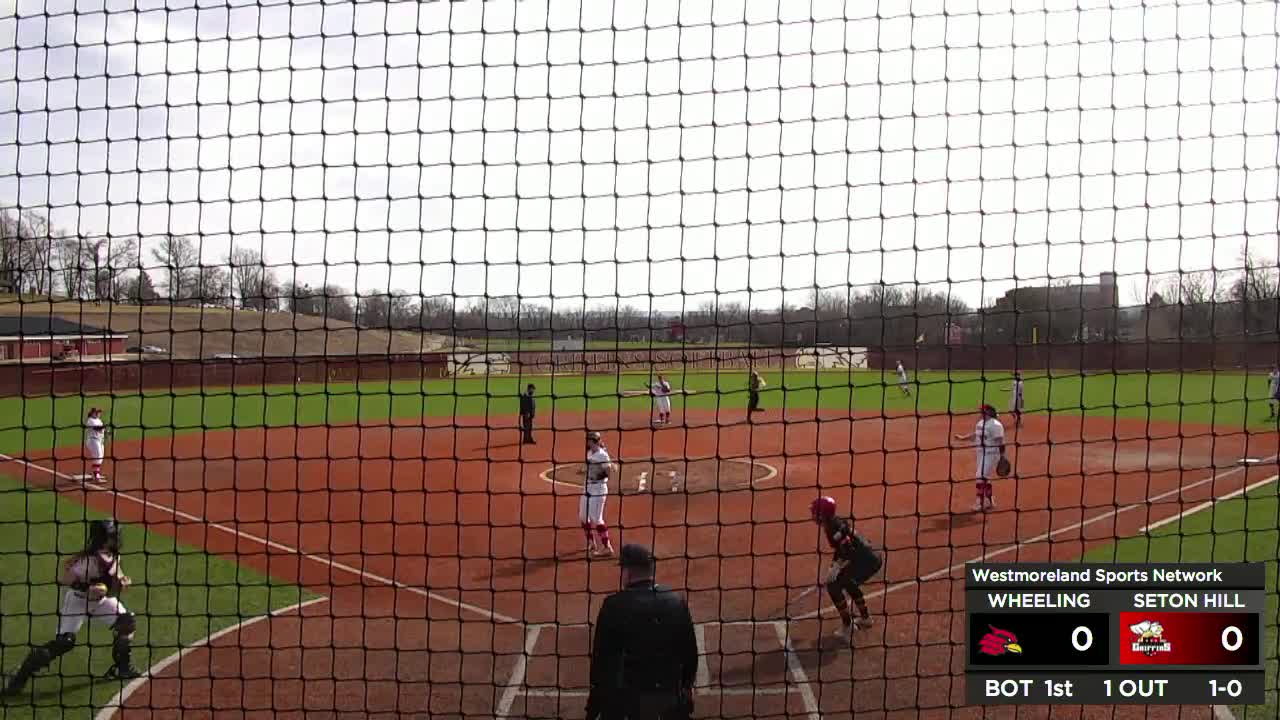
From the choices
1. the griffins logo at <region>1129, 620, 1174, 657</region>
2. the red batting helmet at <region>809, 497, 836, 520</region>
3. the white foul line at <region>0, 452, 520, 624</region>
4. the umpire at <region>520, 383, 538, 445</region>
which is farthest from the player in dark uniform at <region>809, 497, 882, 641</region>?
the umpire at <region>520, 383, 538, 445</region>

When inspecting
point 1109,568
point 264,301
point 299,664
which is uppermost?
point 264,301

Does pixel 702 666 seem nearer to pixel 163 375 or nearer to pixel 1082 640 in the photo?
pixel 1082 640

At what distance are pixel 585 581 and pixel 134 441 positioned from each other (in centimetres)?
1907

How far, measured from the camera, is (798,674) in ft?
26.3

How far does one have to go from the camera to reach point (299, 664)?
8.34 metres

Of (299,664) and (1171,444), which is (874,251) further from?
(1171,444)

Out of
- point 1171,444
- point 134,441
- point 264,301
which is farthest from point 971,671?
point 134,441

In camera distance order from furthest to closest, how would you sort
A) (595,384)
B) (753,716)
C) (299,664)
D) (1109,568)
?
(595,384) < (299,664) < (1109,568) < (753,716)

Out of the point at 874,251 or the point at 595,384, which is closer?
the point at 874,251

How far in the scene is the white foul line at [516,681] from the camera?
739 cm
